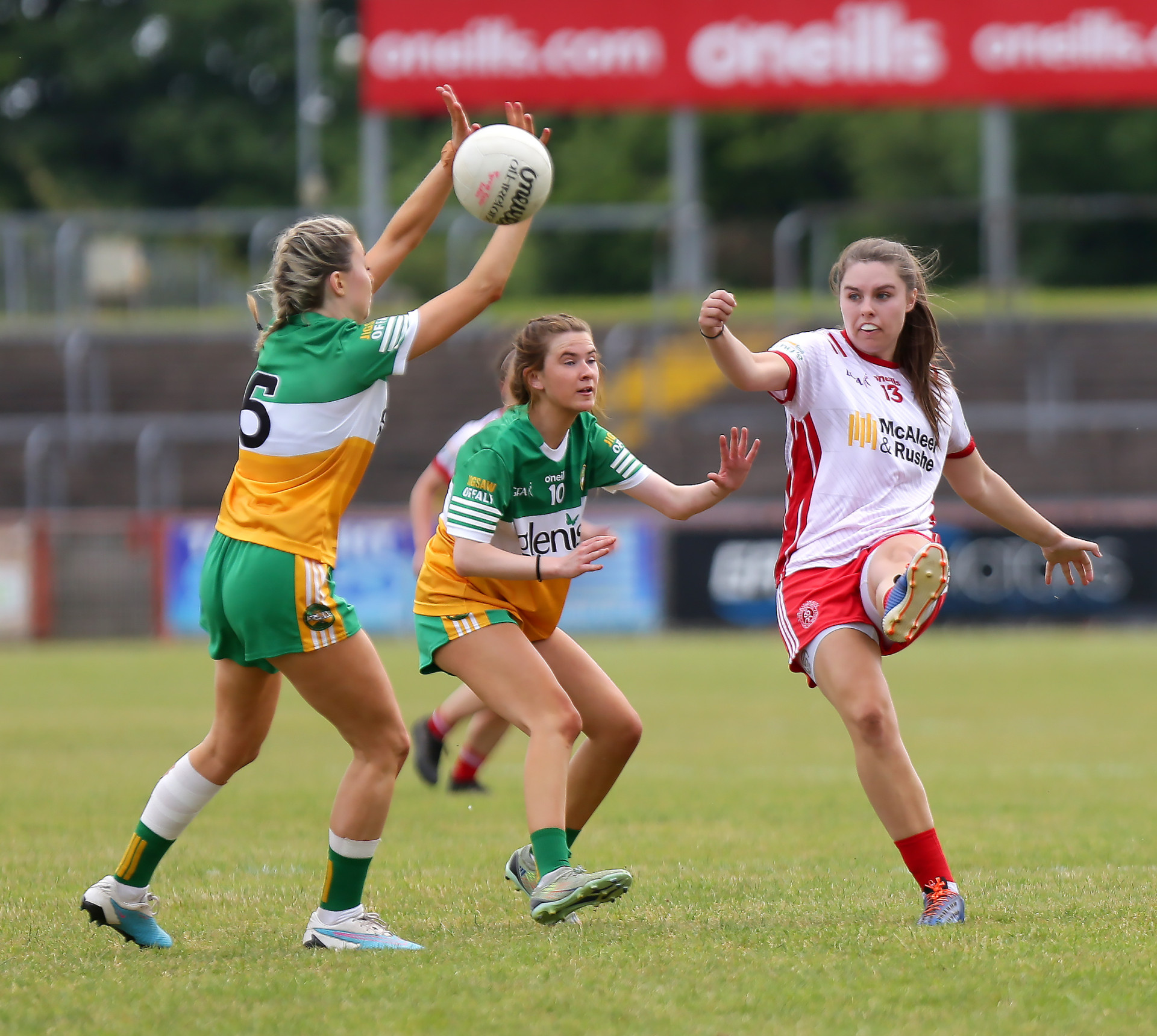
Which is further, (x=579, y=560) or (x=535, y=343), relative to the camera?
(x=535, y=343)

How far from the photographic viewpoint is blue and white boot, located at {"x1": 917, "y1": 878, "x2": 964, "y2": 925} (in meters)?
5.10

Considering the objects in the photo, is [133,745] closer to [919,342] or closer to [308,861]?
[308,861]

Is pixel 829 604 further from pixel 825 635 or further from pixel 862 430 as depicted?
pixel 862 430

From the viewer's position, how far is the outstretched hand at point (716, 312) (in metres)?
4.92

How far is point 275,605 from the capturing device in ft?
15.6

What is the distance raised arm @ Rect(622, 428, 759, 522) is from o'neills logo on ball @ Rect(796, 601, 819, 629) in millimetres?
432

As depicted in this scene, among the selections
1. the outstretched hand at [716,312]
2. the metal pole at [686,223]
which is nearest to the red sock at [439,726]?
the outstretched hand at [716,312]

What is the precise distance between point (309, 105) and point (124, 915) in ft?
122

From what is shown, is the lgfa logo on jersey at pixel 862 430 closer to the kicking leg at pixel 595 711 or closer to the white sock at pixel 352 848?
the kicking leg at pixel 595 711

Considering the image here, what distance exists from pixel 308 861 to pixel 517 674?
1946 millimetres

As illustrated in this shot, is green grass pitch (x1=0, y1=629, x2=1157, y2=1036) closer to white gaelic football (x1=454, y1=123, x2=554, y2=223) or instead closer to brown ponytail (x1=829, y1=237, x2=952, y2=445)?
brown ponytail (x1=829, y1=237, x2=952, y2=445)

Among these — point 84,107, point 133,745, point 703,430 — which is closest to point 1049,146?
point 703,430

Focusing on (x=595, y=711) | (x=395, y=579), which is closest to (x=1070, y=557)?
(x=595, y=711)

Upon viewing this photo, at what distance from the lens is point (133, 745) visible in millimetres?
11008
